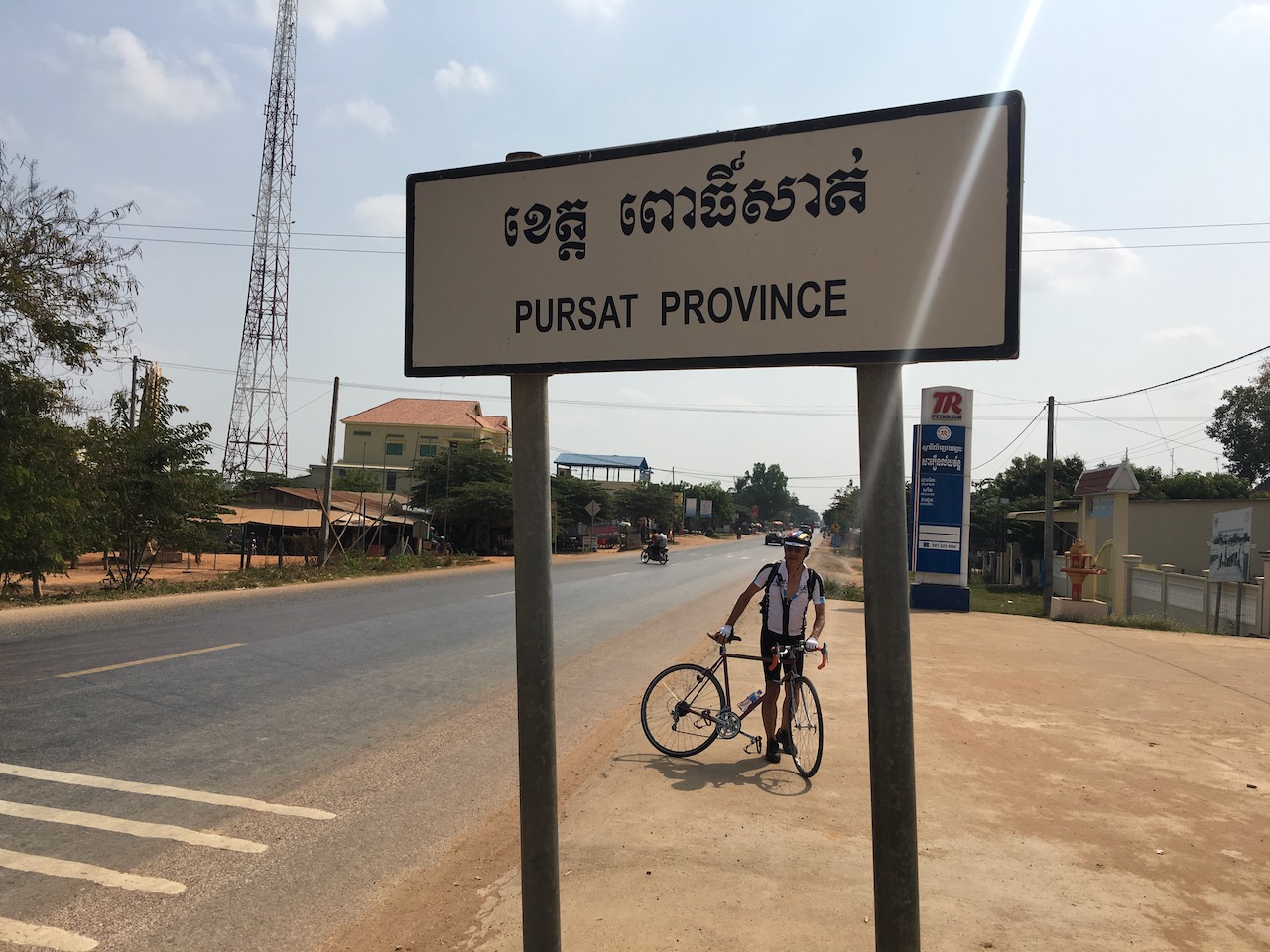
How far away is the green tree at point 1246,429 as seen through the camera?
53875mm

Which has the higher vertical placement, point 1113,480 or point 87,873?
point 1113,480

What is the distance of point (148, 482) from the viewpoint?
830 inches

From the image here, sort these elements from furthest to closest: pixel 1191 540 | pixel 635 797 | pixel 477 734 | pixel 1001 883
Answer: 1. pixel 1191 540
2. pixel 477 734
3. pixel 635 797
4. pixel 1001 883

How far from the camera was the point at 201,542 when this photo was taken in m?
22.2

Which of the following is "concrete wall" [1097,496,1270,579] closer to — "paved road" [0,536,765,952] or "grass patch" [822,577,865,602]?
"grass patch" [822,577,865,602]

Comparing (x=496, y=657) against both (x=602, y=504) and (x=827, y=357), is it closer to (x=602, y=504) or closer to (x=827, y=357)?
(x=827, y=357)

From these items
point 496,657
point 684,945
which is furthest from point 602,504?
point 684,945

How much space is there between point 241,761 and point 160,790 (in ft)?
2.55

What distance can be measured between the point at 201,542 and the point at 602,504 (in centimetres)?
4160

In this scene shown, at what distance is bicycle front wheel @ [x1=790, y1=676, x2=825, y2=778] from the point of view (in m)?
6.28

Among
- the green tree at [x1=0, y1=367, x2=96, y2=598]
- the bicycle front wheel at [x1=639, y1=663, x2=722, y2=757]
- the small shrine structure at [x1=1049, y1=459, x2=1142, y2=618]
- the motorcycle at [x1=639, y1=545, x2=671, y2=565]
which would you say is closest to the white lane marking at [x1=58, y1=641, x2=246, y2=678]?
the bicycle front wheel at [x1=639, y1=663, x2=722, y2=757]

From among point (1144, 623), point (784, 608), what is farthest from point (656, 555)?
point (784, 608)

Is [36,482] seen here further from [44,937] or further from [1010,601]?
[1010,601]

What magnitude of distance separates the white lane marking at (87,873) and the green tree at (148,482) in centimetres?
1753
